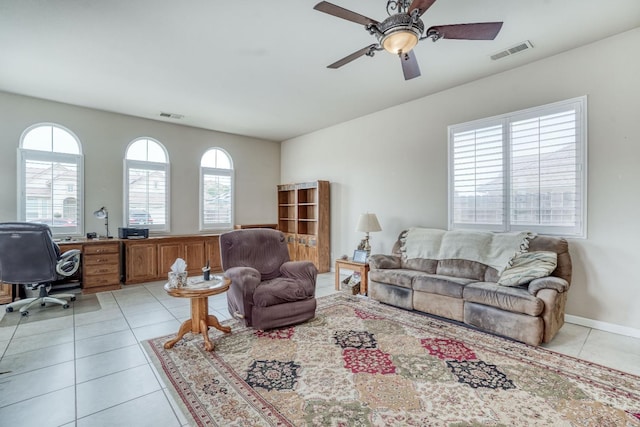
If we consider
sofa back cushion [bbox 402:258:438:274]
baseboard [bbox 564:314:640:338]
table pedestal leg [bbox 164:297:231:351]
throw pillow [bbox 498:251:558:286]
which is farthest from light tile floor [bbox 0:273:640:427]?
sofa back cushion [bbox 402:258:438:274]

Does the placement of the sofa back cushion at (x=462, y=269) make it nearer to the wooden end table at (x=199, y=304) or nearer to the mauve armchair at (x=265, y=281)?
the mauve armchair at (x=265, y=281)

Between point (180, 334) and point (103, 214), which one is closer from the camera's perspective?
point (180, 334)

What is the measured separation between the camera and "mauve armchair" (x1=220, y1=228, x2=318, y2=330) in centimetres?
305

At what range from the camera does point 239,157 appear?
22.2 feet

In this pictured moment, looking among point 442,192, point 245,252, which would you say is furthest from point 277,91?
point 442,192

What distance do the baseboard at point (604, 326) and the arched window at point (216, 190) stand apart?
5.85m

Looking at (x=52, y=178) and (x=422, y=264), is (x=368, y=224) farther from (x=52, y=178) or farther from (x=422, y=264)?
(x=52, y=178)

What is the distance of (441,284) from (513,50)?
8.65 feet

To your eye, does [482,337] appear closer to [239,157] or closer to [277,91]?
[277,91]

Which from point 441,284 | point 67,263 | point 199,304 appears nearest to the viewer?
point 199,304

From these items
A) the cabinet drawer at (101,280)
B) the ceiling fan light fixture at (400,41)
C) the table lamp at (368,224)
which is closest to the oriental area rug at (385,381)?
the table lamp at (368,224)

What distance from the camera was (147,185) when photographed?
5.59 m

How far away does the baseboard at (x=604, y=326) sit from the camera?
2.97 meters

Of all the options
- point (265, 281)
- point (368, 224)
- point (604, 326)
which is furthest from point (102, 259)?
point (604, 326)
